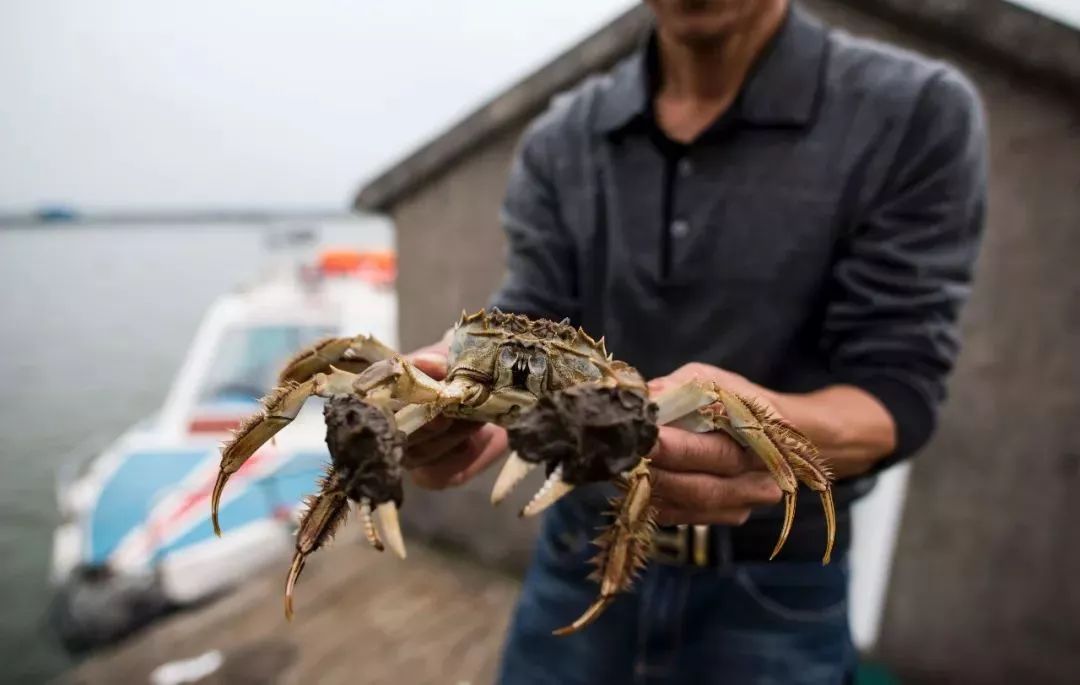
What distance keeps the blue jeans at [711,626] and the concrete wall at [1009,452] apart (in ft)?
3.04

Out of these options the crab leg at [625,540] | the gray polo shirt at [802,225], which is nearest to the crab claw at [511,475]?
the crab leg at [625,540]

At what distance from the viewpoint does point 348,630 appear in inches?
110

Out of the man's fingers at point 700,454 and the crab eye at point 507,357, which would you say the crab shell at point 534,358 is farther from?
the man's fingers at point 700,454

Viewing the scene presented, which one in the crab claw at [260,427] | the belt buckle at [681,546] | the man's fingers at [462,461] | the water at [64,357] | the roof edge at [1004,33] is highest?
the roof edge at [1004,33]

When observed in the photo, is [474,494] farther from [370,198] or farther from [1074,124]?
[1074,124]

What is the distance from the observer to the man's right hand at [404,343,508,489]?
955 mm

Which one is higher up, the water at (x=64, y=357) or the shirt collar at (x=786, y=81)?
→ the shirt collar at (x=786, y=81)

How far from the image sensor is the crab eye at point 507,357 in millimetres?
858

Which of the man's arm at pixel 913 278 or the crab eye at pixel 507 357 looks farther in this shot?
the man's arm at pixel 913 278

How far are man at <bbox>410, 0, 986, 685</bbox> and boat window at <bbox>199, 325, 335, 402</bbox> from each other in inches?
114

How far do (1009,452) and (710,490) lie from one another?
156 centimetres

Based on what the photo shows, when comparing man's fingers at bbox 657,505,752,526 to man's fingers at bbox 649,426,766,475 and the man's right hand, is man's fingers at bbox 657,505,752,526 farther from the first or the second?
the man's right hand

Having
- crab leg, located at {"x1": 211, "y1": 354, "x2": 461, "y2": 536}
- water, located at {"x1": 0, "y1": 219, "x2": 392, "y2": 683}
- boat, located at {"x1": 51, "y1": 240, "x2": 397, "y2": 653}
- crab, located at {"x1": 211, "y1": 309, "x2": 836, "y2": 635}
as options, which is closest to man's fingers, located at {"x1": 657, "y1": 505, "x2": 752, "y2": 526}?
crab, located at {"x1": 211, "y1": 309, "x2": 836, "y2": 635}

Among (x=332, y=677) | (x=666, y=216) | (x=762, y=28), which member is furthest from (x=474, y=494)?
(x=762, y=28)
